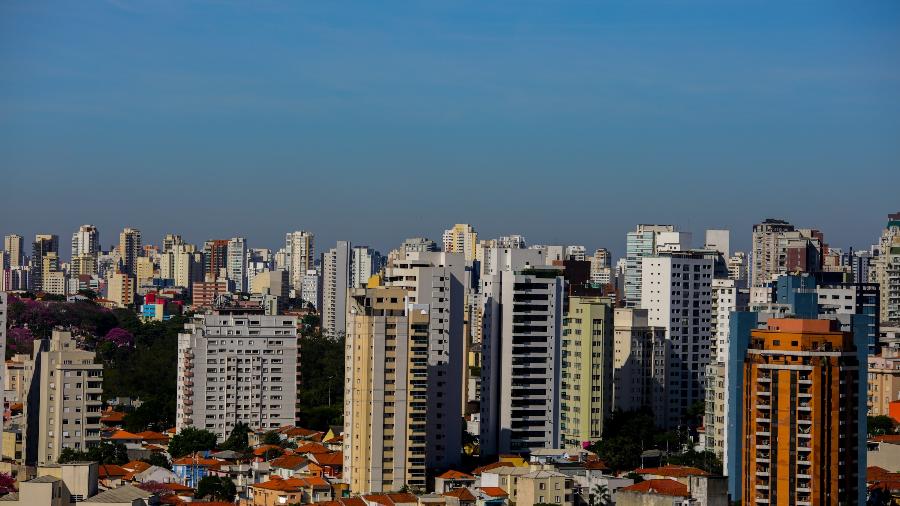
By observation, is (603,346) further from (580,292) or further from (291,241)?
(291,241)

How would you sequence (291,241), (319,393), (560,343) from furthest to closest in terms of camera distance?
A: (291,241) < (319,393) < (560,343)

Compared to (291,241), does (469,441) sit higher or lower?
lower

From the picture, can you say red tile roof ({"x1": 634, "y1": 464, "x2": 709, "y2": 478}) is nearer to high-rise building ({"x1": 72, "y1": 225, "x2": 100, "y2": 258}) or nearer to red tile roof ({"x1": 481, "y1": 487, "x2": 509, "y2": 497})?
red tile roof ({"x1": 481, "y1": 487, "x2": 509, "y2": 497})

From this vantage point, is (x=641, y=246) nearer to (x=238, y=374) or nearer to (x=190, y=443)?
(x=238, y=374)

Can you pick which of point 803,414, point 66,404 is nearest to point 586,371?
point 66,404

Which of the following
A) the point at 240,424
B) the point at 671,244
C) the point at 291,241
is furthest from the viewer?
the point at 291,241

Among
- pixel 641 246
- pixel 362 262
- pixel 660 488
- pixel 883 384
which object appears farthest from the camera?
pixel 362 262

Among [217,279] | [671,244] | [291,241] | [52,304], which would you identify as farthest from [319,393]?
[291,241]

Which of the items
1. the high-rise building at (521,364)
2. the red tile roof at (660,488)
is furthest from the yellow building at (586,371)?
the red tile roof at (660,488)
